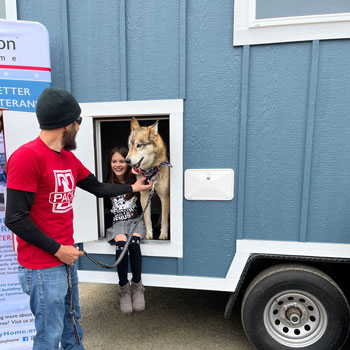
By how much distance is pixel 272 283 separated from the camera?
7.32 feet

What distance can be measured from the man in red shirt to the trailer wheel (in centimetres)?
159

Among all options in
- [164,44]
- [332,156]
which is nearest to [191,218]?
[332,156]

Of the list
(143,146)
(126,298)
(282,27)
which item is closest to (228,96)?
(282,27)

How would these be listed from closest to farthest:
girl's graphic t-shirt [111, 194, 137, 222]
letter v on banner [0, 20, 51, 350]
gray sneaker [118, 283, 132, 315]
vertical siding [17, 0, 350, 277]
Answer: vertical siding [17, 0, 350, 277], letter v on banner [0, 20, 51, 350], gray sneaker [118, 283, 132, 315], girl's graphic t-shirt [111, 194, 137, 222]

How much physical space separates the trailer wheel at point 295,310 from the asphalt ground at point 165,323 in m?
0.39

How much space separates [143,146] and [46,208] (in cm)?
107

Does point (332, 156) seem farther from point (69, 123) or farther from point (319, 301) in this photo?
point (69, 123)

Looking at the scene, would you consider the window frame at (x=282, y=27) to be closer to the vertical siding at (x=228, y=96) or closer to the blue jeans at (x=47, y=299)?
the vertical siding at (x=228, y=96)

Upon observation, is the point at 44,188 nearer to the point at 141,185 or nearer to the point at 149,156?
the point at 141,185

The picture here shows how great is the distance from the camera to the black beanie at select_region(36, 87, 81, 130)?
5.14ft

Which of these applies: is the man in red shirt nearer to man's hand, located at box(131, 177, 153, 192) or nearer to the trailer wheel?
man's hand, located at box(131, 177, 153, 192)

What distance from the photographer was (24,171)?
147 cm

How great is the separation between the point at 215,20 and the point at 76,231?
225 cm

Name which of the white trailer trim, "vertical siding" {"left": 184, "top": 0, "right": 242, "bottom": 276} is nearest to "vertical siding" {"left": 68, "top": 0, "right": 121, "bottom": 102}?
"vertical siding" {"left": 184, "top": 0, "right": 242, "bottom": 276}
